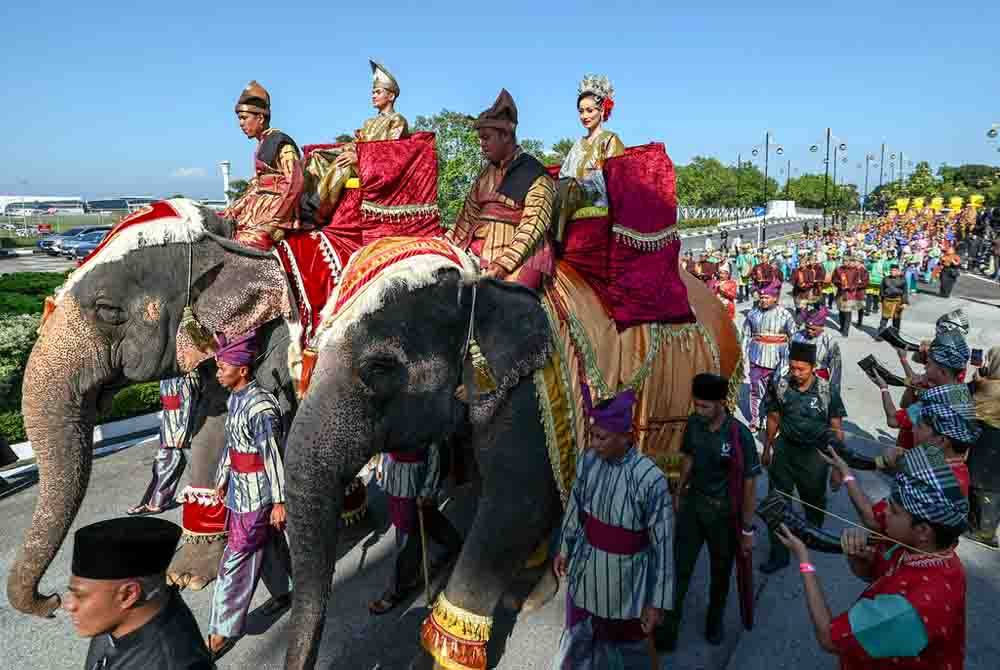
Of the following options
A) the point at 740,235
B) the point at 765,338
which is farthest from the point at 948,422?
the point at 740,235

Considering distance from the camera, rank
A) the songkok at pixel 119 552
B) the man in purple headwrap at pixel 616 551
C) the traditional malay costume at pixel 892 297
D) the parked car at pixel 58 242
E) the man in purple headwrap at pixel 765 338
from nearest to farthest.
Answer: the songkok at pixel 119 552 → the man in purple headwrap at pixel 616 551 → the man in purple headwrap at pixel 765 338 → the traditional malay costume at pixel 892 297 → the parked car at pixel 58 242

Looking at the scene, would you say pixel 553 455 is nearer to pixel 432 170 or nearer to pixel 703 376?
pixel 703 376

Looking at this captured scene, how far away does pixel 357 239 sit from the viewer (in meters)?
5.14

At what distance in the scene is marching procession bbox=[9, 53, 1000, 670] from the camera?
233cm

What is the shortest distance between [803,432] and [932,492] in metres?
2.75

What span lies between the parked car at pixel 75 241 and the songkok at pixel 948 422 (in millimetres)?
34280

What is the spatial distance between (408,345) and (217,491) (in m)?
2.20

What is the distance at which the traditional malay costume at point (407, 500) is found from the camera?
441 centimetres

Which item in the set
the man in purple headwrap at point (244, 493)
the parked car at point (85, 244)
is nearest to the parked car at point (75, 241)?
the parked car at point (85, 244)

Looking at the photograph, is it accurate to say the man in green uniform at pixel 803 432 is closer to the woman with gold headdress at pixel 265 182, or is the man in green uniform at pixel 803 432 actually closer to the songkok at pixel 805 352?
the songkok at pixel 805 352

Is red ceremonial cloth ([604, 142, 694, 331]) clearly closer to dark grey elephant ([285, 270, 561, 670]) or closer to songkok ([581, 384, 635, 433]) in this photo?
dark grey elephant ([285, 270, 561, 670])

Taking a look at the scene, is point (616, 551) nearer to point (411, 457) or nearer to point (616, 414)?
point (616, 414)

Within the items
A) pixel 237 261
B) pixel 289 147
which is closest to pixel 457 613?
pixel 237 261

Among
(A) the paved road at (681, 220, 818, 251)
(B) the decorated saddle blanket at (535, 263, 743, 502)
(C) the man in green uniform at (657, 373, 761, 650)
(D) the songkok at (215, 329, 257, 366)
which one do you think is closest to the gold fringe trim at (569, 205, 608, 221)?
(B) the decorated saddle blanket at (535, 263, 743, 502)
